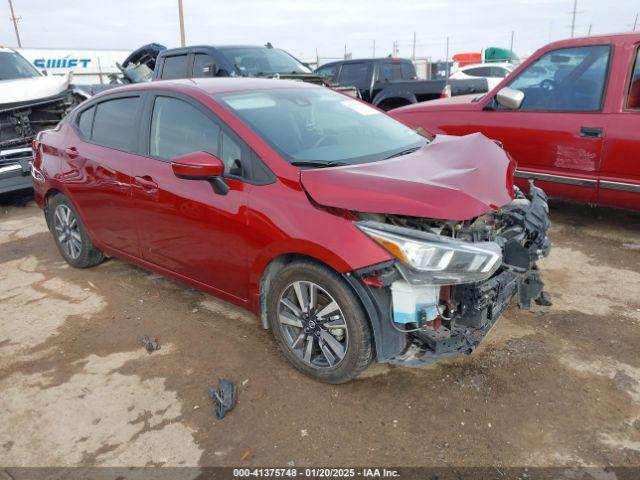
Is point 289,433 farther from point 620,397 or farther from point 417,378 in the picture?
point 620,397

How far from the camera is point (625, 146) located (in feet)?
14.9

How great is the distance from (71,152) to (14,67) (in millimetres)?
5115

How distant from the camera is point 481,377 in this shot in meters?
2.93

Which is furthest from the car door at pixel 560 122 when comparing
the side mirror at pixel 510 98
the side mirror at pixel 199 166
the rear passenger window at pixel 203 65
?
the rear passenger window at pixel 203 65

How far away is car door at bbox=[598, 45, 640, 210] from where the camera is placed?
4527 millimetres

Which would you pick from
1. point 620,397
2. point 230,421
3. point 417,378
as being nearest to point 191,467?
point 230,421

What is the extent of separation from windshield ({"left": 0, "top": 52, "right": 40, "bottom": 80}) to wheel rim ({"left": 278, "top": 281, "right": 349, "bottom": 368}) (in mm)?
7352

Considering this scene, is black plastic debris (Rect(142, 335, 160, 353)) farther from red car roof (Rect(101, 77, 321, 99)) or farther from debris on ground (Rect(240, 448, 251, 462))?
red car roof (Rect(101, 77, 321, 99))

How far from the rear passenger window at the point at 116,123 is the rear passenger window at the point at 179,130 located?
0.28 m

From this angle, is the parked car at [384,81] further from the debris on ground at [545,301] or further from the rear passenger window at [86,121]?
the debris on ground at [545,301]

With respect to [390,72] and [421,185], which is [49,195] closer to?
[421,185]

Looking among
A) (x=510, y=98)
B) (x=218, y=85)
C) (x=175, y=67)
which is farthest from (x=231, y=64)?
(x=218, y=85)

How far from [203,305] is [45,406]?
53.6 inches

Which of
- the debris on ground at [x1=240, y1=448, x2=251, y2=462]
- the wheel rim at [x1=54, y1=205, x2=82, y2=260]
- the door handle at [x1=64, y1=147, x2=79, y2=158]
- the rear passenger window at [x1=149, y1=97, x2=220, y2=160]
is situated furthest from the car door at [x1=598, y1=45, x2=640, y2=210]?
the wheel rim at [x1=54, y1=205, x2=82, y2=260]
